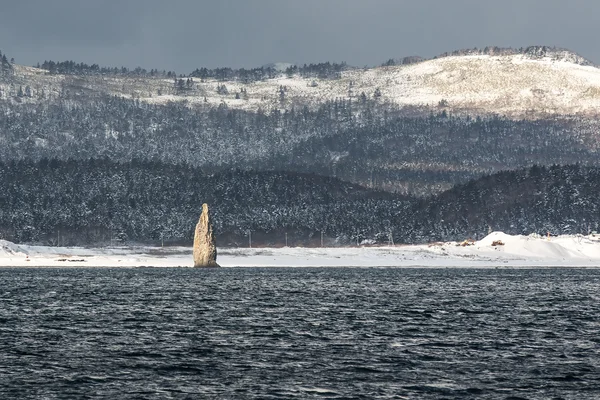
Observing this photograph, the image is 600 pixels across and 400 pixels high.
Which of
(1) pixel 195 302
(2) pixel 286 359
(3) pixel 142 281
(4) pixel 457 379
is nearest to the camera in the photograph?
(4) pixel 457 379

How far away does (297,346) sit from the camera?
72875 millimetres

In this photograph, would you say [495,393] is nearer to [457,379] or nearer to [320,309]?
[457,379]

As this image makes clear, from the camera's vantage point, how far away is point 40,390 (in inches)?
2131

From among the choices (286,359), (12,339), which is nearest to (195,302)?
(12,339)

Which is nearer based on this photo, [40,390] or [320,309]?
[40,390]

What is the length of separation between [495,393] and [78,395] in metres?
20.1

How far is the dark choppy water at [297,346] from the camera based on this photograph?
55.4 meters

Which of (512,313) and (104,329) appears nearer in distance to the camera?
(104,329)

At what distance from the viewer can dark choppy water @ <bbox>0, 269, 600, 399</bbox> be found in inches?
2183

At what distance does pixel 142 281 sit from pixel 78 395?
119602 mm

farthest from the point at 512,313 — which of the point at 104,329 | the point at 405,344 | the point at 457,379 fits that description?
the point at 457,379

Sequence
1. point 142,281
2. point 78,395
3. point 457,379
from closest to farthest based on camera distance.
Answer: point 78,395 → point 457,379 → point 142,281

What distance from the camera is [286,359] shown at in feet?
217

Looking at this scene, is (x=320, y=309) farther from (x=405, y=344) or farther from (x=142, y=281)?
(x=142, y=281)
